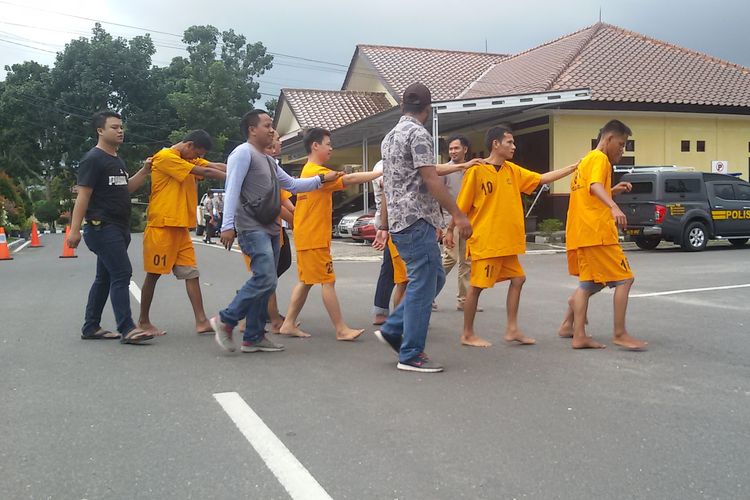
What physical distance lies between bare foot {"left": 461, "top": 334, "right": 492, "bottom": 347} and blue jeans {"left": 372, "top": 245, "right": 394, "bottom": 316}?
45.1 inches

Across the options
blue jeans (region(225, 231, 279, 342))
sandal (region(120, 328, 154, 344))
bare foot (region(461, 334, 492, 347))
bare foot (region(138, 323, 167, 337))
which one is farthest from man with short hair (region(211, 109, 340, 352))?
bare foot (region(461, 334, 492, 347))

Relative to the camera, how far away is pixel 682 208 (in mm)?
15930

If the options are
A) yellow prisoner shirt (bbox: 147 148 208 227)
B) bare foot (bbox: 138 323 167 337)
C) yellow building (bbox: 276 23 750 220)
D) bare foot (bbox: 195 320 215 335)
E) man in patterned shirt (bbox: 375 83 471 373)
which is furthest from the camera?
yellow building (bbox: 276 23 750 220)

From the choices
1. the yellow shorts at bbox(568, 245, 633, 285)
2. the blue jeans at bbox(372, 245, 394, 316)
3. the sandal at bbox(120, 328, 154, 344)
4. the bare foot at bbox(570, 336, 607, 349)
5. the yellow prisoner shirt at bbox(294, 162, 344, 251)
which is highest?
the yellow prisoner shirt at bbox(294, 162, 344, 251)

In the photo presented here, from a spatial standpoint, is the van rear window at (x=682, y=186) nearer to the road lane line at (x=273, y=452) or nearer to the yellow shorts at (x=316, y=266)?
the yellow shorts at (x=316, y=266)

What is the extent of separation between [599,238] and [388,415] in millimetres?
2511

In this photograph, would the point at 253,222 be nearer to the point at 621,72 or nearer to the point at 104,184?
the point at 104,184

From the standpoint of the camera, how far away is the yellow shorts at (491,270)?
5.70 m

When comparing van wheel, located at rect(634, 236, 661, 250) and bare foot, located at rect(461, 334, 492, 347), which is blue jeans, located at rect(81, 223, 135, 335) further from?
van wheel, located at rect(634, 236, 661, 250)

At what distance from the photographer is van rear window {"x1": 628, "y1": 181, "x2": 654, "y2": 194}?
52.2ft

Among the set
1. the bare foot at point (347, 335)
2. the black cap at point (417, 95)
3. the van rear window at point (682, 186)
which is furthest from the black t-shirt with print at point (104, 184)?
the van rear window at point (682, 186)

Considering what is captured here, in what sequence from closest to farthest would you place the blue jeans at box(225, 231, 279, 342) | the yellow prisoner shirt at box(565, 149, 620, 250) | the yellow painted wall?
the blue jeans at box(225, 231, 279, 342) < the yellow prisoner shirt at box(565, 149, 620, 250) < the yellow painted wall

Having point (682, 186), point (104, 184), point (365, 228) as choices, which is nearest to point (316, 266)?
point (104, 184)

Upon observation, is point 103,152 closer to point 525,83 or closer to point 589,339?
point 589,339
